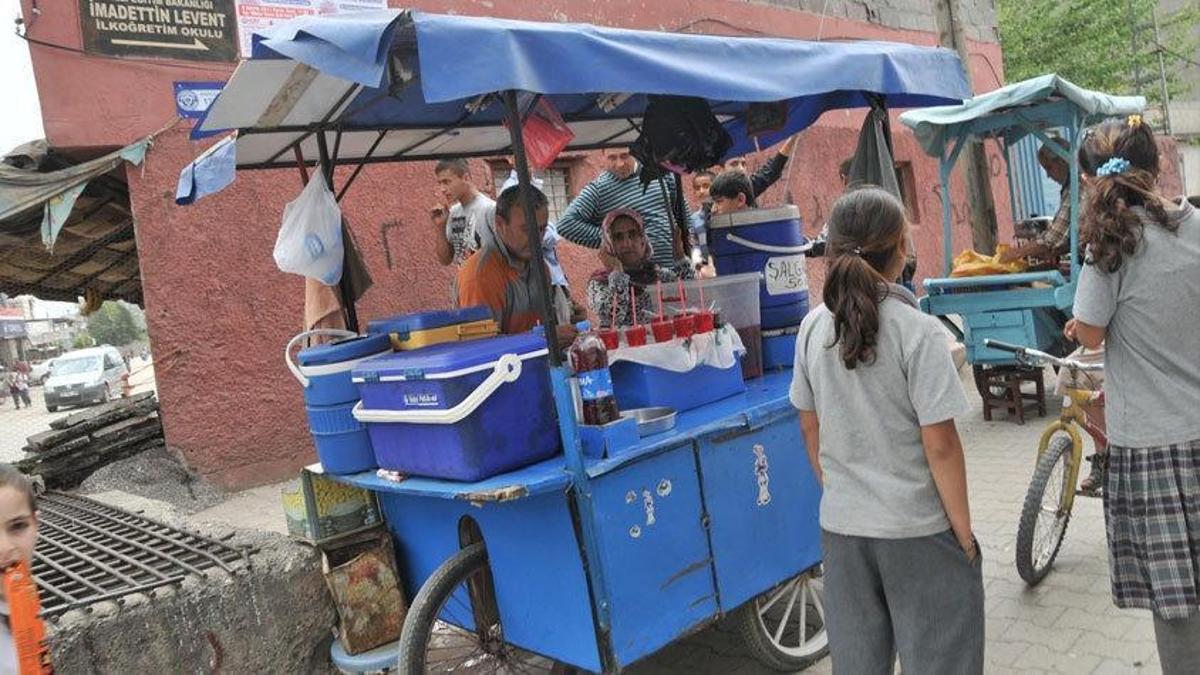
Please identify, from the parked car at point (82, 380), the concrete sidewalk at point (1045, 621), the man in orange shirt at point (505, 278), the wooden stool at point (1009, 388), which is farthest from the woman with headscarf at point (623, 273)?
the parked car at point (82, 380)

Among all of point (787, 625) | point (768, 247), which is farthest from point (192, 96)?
point (787, 625)

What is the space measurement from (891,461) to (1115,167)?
1.09 m

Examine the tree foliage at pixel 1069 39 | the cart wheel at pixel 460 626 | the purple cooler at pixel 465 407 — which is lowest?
the cart wheel at pixel 460 626

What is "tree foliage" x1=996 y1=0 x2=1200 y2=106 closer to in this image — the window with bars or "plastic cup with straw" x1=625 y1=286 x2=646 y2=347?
the window with bars

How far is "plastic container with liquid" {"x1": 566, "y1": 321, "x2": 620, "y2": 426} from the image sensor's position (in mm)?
2789

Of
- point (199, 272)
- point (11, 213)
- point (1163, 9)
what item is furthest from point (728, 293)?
point (1163, 9)

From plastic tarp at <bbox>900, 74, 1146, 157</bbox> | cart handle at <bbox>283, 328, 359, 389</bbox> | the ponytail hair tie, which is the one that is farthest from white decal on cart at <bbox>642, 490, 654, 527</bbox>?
plastic tarp at <bbox>900, 74, 1146, 157</bbox>

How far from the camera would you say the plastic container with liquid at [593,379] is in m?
2.79

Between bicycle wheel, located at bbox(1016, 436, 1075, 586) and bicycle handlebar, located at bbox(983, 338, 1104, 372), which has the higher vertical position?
bicycle handlebar, located at bbox(983, 338, 1104, 372)

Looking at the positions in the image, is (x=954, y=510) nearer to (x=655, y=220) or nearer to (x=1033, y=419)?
(x=655, y=220)

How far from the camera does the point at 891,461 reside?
6.97ft

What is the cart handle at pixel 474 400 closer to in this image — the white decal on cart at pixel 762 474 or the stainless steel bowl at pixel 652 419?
the stainless steel bowl at pixel 652 419

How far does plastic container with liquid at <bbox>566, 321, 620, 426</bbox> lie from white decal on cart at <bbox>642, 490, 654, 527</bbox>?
0.88 feet

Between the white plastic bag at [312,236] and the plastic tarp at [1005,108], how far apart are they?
14.0 ft
